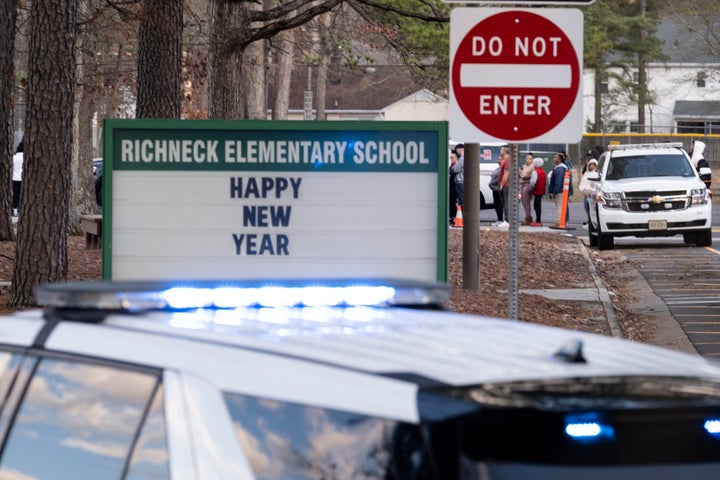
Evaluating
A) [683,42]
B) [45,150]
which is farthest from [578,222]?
[683,42]

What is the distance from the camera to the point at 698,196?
26.1 metres

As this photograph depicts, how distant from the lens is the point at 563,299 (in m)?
16.8

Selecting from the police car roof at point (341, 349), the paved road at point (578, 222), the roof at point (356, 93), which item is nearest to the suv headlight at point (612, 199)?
the paved road at point (578, 222)

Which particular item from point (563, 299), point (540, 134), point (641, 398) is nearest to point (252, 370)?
point (641, 398)

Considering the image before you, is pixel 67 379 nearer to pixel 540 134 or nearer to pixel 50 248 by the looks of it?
pixel 540 134

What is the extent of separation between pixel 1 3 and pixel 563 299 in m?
11.1

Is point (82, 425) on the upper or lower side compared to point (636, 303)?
upper

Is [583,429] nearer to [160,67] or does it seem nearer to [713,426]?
[713,426]

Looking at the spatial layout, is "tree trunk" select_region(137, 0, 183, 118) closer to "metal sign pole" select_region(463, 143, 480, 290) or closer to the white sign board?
"metal sign pole" select_region(463, 143, 480, 290)

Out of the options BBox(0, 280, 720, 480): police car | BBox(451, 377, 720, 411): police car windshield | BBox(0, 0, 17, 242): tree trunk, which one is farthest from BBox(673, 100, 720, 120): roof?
BBox(451, 377, 720, 411): police car windshield

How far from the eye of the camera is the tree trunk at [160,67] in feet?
55.0

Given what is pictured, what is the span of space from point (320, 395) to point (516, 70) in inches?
185

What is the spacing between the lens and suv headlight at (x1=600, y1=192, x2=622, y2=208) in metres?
26.0

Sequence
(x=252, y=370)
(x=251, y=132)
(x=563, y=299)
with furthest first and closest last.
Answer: (x=563, y=299) < (x=251, y=132) < (x=252, y=370)
